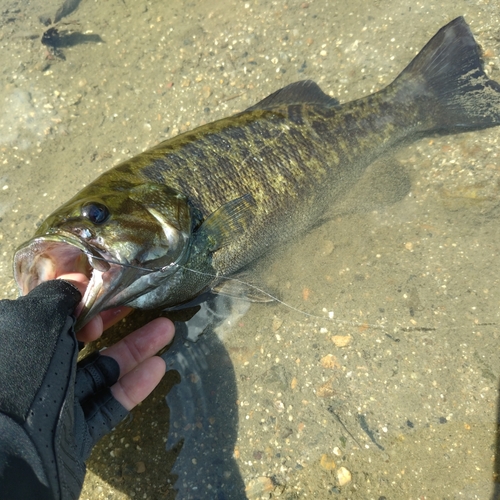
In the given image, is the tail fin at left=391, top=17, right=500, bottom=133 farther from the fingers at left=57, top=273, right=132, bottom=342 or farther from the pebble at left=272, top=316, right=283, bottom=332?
the fingers at left=57, top=273, right=132, bottom=342

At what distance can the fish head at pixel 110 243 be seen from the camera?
2387mm

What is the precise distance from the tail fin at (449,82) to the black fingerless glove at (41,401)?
10.9 ft

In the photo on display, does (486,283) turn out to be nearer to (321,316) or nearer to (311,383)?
(321,316)

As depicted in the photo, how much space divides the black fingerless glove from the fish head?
195 mm

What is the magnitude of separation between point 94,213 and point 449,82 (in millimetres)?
3371

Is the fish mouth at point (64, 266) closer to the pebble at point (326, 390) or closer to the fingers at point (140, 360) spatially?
the fingers at point (140, 360)

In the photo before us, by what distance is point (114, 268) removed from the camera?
2416 millimetres

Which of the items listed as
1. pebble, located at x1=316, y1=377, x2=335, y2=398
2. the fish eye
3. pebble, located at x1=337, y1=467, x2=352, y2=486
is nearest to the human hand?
the fish eye

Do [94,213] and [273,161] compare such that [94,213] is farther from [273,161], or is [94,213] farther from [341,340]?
[341,340]

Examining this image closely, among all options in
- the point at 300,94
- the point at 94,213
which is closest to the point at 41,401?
the point at 94,213

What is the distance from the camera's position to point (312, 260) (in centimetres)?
346

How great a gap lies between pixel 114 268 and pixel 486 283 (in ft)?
8.90

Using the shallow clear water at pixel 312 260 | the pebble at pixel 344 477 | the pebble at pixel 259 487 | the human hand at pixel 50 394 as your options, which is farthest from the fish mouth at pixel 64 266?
the pebble at pixel 344 477

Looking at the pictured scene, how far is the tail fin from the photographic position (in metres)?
3.65
